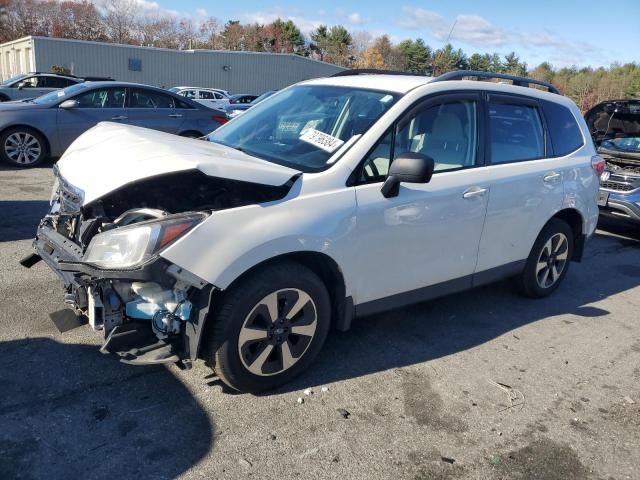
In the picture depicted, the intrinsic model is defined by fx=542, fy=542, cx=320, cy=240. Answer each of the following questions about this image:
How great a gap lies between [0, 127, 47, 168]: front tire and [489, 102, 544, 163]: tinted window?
326 inches

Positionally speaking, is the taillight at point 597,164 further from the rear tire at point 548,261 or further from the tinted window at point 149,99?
the tinted window at point 149,99

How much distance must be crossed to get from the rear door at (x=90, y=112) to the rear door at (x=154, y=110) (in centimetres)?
18

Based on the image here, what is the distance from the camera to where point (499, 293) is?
5.26 m

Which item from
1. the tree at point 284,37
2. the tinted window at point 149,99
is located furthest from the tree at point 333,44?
the tinted window at point 149,99

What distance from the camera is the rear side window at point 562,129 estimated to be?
191 inches

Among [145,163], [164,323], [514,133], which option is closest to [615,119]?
[514,133]

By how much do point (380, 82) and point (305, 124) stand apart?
0.68 metres

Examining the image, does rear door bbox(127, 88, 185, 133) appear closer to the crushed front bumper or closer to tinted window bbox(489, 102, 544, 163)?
tinted window bbox(489, 102, 544, 163)

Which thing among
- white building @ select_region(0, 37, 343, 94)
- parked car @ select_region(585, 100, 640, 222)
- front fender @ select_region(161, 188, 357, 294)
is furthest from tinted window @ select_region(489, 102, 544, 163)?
white building @ select_region(0, 37, 343, 94)

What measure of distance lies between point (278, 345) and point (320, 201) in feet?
2.89

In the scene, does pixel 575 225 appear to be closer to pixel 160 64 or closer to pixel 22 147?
pixel 22 147

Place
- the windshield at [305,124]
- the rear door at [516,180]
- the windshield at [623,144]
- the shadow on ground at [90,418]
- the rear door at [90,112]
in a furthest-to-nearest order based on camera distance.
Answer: the rear door at [90,112]
the windshield at [623,144]
the rear door at [516,180]
the windshield at [305,124]
the shadow on ground at [90,418]

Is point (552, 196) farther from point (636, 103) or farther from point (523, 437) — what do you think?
point (636, 103)

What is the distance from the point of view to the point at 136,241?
271 cm
